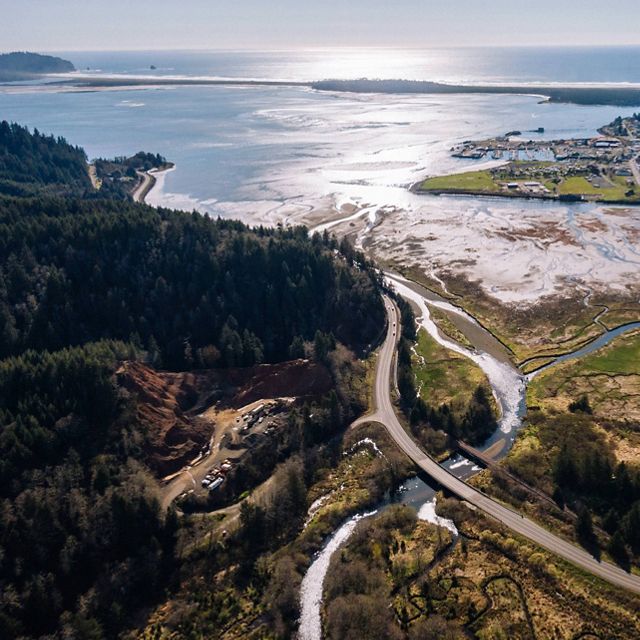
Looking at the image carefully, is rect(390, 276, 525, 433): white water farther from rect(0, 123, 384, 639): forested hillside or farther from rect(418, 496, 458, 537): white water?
rect(418, 496, 458, 537): white water

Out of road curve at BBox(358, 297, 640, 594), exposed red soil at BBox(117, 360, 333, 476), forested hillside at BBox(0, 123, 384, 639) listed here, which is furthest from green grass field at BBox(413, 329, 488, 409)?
exposed red soil at BBox(117, 360, 333, 476)

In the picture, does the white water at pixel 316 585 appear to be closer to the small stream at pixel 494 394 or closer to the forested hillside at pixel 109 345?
the small stream at pixel 494 394

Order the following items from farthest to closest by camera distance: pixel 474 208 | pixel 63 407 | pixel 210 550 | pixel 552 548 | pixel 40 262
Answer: pixel 474 208 < pixel 40 262 < pixel 63 407 < pixel 210 550 < pixel 552 548

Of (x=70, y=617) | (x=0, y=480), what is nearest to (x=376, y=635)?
(x=70, y=617)

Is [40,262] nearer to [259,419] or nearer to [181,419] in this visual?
[181,419]

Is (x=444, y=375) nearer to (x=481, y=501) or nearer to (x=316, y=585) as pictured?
(x=481, y=501)
